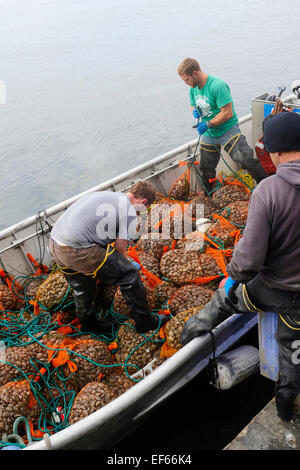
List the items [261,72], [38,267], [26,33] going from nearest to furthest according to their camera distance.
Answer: [38,267] → [261,72] → [26,33]

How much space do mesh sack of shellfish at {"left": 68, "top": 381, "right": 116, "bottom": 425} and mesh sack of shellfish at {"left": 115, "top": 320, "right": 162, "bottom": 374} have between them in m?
0.33

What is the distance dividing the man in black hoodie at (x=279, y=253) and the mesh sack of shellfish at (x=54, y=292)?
1.59m

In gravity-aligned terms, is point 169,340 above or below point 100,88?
below

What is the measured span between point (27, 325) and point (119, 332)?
86cm

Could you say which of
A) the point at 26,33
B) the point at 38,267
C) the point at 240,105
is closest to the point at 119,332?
the point at 38,267

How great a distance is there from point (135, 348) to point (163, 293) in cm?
62

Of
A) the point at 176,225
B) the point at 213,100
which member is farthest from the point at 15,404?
the point at 213,100

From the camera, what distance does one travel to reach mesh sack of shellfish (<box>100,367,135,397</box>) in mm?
2967

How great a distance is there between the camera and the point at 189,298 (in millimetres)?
3262

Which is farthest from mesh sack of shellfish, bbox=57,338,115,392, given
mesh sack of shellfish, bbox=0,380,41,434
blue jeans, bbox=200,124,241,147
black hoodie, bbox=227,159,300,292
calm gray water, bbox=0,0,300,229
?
calm gray water, bbox=0,0,300,229

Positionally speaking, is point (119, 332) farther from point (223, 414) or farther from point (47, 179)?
point (47, 179)

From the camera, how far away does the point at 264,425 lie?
8.76ft

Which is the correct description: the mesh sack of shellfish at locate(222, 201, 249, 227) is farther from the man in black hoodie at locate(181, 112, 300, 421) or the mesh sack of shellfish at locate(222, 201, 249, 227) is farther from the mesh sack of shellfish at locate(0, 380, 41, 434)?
the mesh sack of shellfish at locate(0, 380, 41, 434)

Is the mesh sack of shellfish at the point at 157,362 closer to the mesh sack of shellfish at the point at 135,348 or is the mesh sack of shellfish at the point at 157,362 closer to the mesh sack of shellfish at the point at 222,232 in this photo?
the mesh sack of shellfish at the point at 135,348
